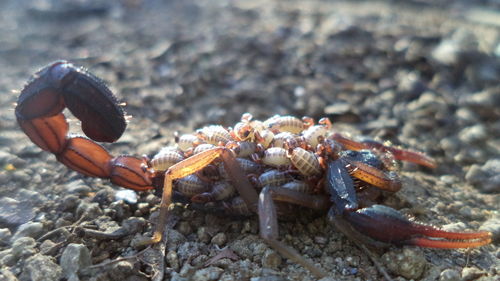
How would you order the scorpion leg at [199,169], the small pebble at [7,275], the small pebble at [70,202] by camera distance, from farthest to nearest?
the small pebble at [70,202] → the scorpion leg at [199,169] → the small pebble at [7,275]

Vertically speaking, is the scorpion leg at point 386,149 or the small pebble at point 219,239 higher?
the scorpion leg at point 386,149

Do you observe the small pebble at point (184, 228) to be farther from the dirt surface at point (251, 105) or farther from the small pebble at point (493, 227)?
the small pebble at point (493, 227)

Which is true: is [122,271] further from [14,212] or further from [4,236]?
[14,212]

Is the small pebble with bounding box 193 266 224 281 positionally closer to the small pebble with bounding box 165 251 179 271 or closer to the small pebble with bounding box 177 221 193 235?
the small pebble with bounding box 165 251 179 271

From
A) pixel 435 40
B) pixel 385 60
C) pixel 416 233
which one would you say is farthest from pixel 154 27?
pixel 416 233

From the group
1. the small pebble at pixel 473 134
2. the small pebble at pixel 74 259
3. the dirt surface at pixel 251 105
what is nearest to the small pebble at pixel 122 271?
the dirt surface at pixel 251 105

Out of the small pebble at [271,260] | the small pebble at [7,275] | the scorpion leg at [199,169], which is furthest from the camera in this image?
the scorpion leg at [199,169]

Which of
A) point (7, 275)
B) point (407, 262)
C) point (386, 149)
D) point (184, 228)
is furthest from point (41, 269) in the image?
point (386, 149)

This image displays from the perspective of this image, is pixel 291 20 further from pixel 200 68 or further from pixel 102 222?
pixel 102 222
